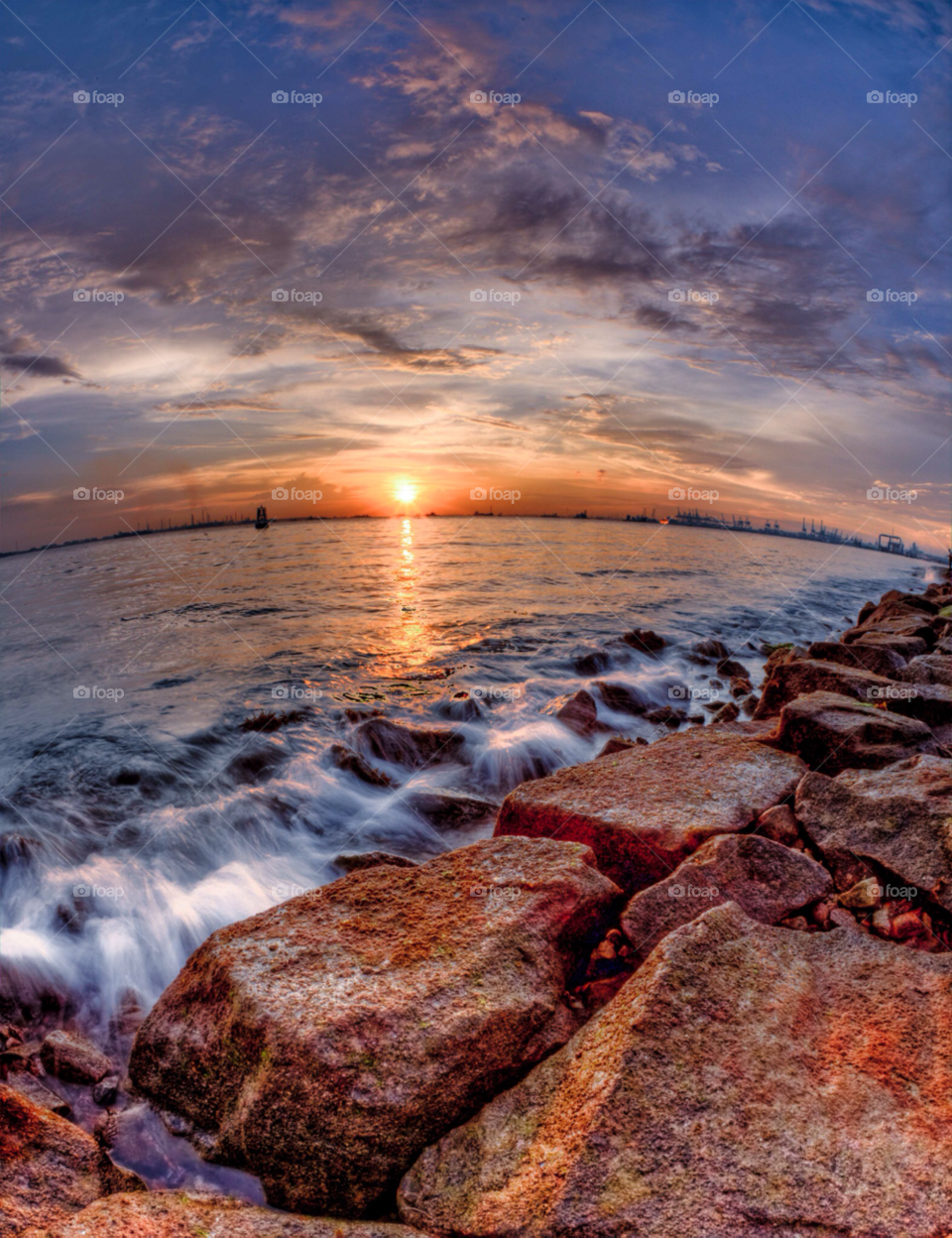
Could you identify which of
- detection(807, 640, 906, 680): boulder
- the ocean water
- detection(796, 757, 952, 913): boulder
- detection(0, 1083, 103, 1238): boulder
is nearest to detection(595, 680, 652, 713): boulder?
the ocean water

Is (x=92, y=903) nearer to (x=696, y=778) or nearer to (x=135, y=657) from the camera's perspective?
(x=696, y=778)

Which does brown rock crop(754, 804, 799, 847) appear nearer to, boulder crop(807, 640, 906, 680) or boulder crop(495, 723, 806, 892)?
boulder crop(495, 723, 806, 892)

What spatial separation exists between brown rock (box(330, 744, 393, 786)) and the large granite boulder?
480cm

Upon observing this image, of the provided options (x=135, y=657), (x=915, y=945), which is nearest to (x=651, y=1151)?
(x=915, y=945)

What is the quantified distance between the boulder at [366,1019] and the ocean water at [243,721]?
7.30 ft

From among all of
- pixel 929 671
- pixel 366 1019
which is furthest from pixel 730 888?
pixel 929 671

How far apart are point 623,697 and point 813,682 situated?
5.38 m

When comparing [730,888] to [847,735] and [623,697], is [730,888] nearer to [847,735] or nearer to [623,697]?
[847,735]

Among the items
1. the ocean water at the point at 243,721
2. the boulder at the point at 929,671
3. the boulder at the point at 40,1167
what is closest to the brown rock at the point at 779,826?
the ocean water at the point at 243,721

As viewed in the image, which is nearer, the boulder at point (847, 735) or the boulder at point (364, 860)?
the boulder at point (847, 735)

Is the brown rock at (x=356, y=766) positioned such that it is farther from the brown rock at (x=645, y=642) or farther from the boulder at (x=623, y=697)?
the brown rock at (x=645, y=642)

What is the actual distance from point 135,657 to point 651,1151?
16.1 m

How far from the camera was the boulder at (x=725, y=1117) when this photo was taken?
1.99 metres

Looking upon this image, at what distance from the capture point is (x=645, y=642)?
53.2ft
